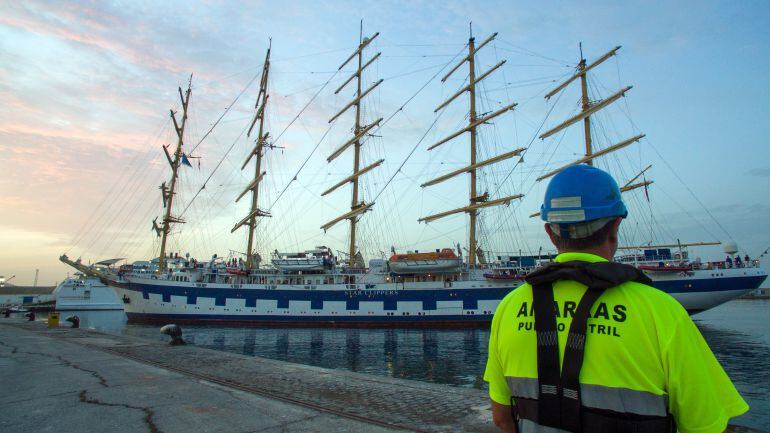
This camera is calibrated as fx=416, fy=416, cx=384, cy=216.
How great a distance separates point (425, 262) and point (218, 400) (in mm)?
28619

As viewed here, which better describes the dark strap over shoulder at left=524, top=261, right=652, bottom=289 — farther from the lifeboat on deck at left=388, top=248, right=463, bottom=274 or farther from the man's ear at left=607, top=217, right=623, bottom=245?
the lifeboat on deck at left=388, top=248, right=463, bottom=274

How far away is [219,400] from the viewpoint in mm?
6281

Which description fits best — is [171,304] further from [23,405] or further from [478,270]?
[23,405]


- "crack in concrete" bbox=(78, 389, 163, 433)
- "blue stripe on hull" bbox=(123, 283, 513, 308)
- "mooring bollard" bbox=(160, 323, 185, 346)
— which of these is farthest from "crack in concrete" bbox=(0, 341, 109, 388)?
"blue stripe on hull" bbox=(123, 283, 513, 308)

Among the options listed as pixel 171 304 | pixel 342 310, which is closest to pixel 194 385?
pixel 342 310

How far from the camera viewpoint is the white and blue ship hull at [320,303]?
3312cm

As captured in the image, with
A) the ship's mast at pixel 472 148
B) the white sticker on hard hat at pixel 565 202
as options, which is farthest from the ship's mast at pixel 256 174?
the white sticker on hard hat at pixel 565 202

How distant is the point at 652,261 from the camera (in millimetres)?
31781

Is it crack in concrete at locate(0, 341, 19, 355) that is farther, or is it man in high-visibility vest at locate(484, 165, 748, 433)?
crack in concrete at locate(0, 341, 19, 355)

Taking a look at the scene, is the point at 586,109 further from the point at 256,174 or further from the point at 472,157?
the point at 256,174

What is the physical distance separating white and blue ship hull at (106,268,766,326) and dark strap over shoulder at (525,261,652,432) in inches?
1252

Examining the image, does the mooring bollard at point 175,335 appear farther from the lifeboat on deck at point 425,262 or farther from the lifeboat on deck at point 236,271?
the lifeboat on deck at point 236,271

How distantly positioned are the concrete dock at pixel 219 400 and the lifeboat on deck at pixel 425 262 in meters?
24.6

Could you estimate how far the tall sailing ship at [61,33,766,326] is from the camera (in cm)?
3072
